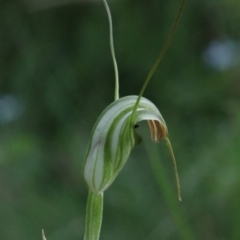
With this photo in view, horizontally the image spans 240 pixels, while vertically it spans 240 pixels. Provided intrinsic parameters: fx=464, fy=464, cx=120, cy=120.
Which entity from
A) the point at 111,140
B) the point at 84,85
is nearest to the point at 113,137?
the point at 111,140

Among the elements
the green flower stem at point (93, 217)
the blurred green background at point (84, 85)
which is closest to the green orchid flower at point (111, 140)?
the green flower stem at point (93, 217)

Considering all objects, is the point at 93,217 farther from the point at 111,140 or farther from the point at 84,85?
the point at 84,85

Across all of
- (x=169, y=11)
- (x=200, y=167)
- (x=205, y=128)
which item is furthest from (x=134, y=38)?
(x=200, y=167)

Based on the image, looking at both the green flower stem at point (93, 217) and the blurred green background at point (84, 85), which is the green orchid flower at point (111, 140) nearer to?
the green flower stem at point (93, 217)

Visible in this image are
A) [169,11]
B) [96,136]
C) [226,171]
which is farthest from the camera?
[169,11]

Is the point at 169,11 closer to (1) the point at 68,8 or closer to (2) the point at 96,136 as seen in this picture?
(1) the point at 68,8

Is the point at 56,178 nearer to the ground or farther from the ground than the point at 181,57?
nearer to the ground
